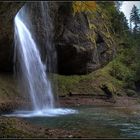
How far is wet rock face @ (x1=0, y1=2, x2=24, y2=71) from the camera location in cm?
2035

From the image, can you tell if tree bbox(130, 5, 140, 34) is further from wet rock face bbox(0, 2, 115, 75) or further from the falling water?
the falling water

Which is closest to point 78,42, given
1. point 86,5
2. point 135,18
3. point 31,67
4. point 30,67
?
point 31,67

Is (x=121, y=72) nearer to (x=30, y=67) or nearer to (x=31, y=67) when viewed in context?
(x=31, y=67)

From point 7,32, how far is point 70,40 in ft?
25.8

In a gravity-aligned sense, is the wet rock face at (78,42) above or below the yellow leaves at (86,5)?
above

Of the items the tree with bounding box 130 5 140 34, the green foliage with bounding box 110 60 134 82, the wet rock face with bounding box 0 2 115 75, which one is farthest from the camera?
the tree with bounding box 130 5 140 34

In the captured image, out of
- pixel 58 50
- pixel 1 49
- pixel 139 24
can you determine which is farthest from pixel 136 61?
pixel 139 24

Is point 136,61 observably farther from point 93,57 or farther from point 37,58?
point 37,58

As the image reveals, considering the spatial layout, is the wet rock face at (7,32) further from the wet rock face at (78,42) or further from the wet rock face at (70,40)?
the wet rock face at (78,42)

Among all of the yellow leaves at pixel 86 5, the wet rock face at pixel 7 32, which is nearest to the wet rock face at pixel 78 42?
the wet rock face at pixel 7 32

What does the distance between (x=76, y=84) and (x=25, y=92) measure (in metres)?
10.3

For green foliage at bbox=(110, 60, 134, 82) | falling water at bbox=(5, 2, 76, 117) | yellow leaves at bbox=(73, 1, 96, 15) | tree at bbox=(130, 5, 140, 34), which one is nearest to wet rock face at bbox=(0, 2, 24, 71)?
falling water at bbox=(5, 2, 76, 117)

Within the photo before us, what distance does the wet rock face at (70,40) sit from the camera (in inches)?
1045

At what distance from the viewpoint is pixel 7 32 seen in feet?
78.9
